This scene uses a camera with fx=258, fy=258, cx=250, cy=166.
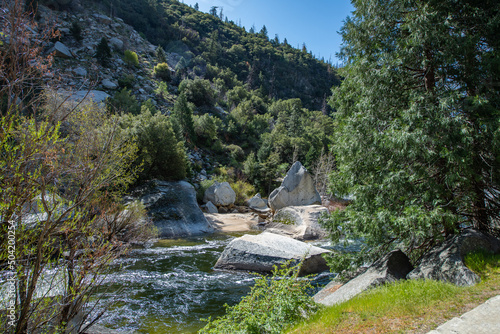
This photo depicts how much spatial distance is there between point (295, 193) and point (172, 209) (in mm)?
11566

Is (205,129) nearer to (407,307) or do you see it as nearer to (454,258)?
(454,258)

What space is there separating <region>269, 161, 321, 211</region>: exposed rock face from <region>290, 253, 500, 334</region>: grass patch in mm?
19679

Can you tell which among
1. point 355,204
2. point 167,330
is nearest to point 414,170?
point 355,204

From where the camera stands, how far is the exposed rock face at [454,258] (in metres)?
4.66

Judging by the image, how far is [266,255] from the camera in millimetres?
10633

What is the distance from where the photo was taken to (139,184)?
66.5 ft

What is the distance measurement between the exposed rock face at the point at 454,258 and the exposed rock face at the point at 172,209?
1513 centimetres

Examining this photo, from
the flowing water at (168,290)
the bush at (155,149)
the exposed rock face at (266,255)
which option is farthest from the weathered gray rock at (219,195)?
the exposed rock face at (266,255)

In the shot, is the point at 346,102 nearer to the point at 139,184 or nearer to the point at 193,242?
the point at 193,242

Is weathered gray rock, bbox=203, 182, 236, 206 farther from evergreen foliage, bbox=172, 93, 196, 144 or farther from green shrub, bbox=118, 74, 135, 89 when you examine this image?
green shrub, bbox=118, 74, 135, 89

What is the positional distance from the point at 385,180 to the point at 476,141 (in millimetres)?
1892

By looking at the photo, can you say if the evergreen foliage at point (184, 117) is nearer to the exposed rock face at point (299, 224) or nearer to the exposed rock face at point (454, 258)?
the exposed rock face at point (299, 224)

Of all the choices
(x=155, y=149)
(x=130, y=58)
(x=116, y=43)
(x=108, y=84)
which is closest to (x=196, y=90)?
(x=130, y=58)

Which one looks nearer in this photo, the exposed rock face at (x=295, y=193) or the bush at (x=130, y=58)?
the exposed rock face at (x=295, y=193)
